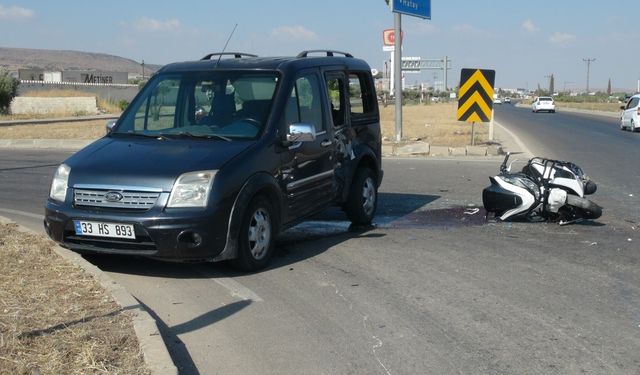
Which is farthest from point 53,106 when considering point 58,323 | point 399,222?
point 58,323

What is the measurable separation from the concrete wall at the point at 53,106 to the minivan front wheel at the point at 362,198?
136 feet

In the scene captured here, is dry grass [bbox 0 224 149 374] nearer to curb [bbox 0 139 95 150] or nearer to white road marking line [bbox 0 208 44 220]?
white road marking line [bbox 0 208 44 220]

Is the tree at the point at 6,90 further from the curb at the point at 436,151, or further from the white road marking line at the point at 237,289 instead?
the white road marking line at the point at 237,289

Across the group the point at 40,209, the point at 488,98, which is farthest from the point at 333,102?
the point at 488,98

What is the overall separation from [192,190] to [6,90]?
1731 inches

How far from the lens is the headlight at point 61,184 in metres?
6.08

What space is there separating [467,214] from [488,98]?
844 centimetres

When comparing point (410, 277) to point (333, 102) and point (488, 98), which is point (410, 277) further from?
point (488, 98)

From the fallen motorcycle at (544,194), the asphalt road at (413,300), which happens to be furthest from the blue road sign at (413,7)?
the fallen motorcycle at (544,194)

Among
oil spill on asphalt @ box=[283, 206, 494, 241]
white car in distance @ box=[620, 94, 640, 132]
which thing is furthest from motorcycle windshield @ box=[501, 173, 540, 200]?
white car in distance @ box=[620, 94, 640, 132]

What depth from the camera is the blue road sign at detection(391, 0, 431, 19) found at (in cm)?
2008

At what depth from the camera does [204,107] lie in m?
6.89

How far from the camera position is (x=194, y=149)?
613 cm

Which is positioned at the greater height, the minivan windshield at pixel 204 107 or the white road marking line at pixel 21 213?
the minivan windshield at pixel 204 107
